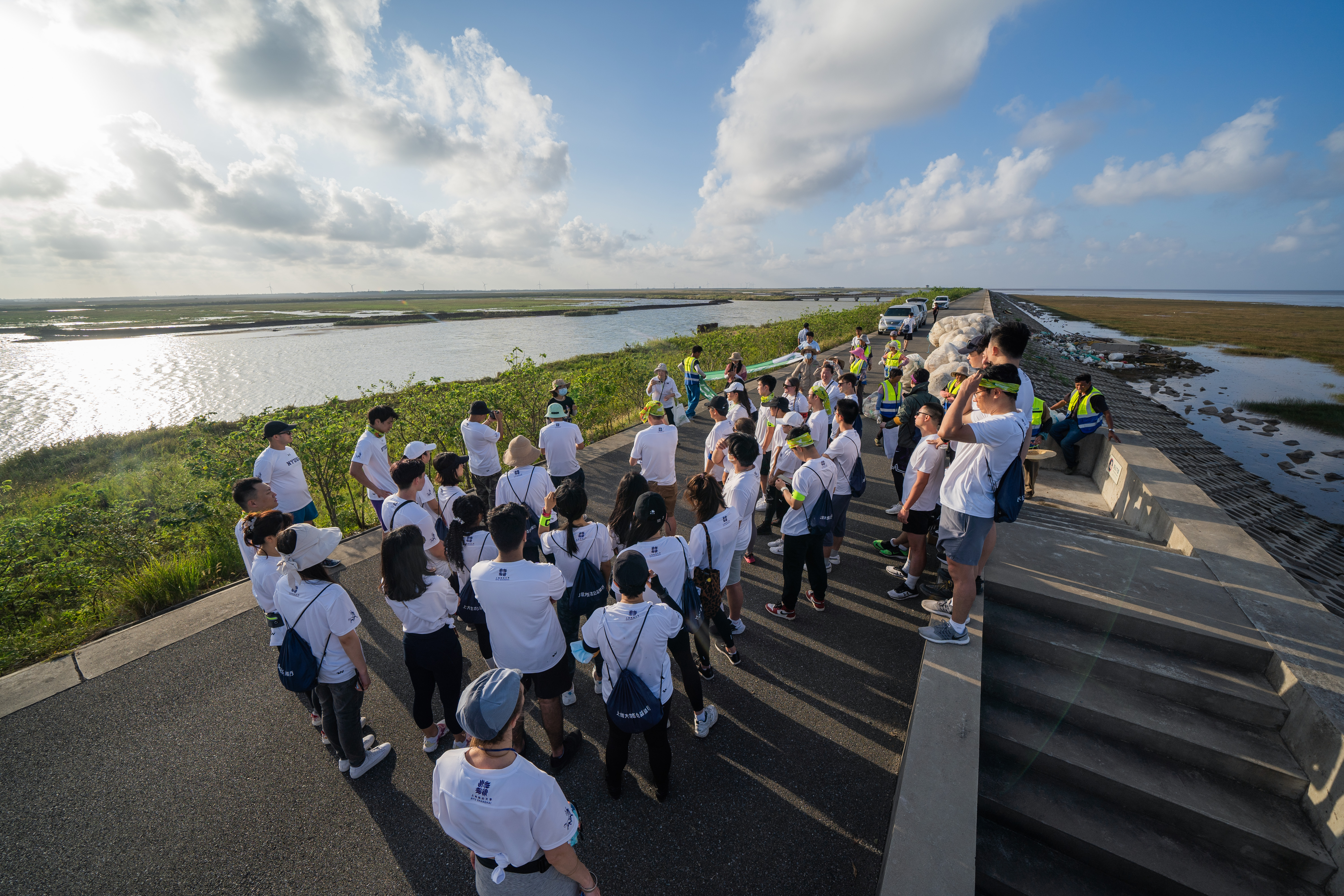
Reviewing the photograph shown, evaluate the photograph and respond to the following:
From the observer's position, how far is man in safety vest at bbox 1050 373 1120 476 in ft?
26.0

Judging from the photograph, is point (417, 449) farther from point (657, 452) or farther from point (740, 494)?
point (740, 494)

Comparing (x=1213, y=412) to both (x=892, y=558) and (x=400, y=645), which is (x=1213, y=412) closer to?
(x=892, y=558)

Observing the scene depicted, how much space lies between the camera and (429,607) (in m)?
3.32

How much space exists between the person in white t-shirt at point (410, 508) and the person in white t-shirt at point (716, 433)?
335 cm

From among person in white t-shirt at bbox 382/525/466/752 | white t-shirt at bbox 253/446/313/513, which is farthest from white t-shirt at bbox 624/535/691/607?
white t-shirt at bbox 253/446/313/513

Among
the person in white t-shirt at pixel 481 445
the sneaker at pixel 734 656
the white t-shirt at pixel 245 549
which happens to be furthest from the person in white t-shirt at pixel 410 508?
the sneaker at pixel 734 656

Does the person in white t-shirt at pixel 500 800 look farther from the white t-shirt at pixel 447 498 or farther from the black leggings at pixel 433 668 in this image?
the white t-shirt at pixel 447 498

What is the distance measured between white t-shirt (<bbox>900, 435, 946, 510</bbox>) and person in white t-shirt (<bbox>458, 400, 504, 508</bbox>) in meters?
5.21

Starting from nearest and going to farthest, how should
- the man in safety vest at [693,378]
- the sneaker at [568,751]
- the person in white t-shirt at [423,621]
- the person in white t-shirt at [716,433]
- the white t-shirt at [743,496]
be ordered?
the person in white t-shirt at [423,621] → the sneaker at [568,751] → the white t-shirt at [743,496] → the person in white t-shirt at [716,433] → the man in safety vest at [693,378]

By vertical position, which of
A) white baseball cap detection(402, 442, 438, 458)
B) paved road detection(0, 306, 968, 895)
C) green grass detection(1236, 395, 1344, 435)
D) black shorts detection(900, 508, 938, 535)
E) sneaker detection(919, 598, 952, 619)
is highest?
white baseball cap detection(402, 442, 438, 458)

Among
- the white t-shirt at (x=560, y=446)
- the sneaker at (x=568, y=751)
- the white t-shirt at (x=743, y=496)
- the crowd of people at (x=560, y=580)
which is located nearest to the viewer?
the crowd of people at (x=560, y=580)

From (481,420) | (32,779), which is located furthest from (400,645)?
(481,420)

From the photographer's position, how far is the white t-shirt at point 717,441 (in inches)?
251

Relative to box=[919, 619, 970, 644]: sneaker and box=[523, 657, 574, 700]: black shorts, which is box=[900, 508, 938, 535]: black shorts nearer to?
box=[919, 619, 970, 644]: sneaker
